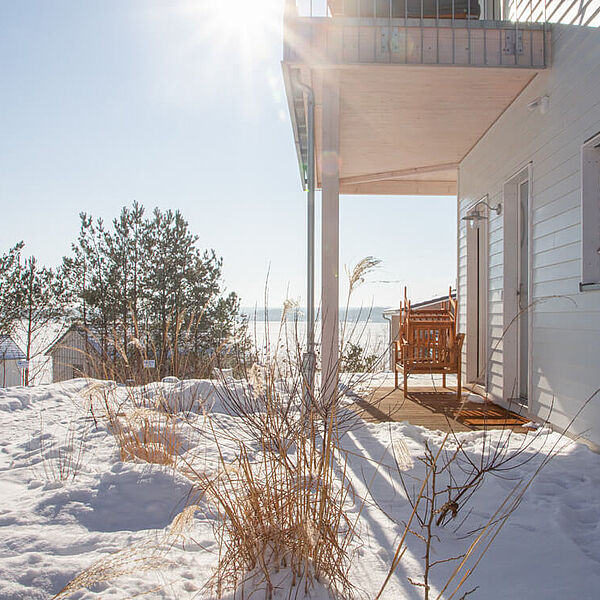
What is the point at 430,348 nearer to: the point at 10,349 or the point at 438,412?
the point at 438,412

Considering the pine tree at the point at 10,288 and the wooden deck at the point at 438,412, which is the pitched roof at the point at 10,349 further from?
the wooden deck at the point at 438,412

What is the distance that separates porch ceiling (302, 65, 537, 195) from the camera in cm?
398

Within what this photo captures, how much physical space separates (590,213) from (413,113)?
7.10ft

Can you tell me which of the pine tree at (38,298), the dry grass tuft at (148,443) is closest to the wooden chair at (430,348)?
the dry grass tuft at (148,443)

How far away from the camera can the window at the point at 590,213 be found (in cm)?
312

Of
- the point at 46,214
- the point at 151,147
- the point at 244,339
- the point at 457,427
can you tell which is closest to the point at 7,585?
the point at 244,339

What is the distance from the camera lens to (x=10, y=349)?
1697cm

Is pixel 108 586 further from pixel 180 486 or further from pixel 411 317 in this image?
pixel 411 317

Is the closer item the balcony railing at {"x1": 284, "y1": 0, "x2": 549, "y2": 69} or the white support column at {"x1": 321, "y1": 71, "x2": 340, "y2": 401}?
the balcony railing at {"x1": 284, "y1": 0, "x2": 549, "y2": 69}

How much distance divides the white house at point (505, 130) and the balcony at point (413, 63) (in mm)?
11

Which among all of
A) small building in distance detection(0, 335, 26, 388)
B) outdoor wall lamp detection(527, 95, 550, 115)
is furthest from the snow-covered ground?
small building in distance detection(0, 335, 26, 388)

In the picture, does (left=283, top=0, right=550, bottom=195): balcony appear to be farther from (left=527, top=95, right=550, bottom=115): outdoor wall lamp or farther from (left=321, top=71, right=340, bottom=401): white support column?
(left=527, top=95, right=550, bottom=115): outdoor wall lamp

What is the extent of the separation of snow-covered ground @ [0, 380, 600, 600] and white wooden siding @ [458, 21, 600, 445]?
51 cm

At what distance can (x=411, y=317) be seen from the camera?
18.8ft
